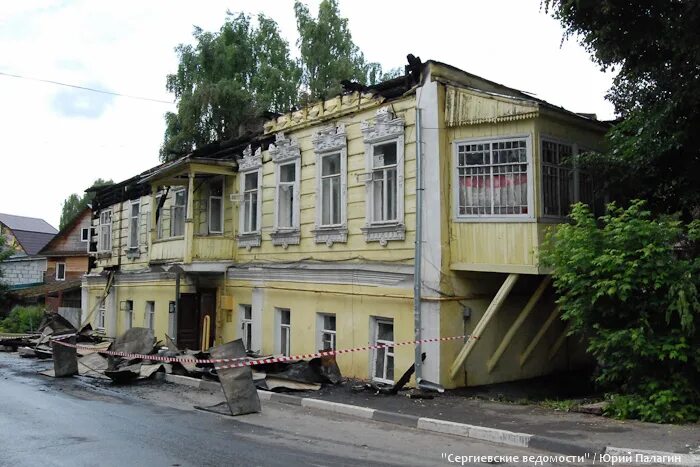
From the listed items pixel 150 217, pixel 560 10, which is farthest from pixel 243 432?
pixel 150 217

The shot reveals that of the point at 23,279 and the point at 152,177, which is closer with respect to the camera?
the point at 152,177

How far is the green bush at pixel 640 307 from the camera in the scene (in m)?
8.12

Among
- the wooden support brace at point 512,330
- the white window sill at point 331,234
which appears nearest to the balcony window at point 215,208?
the white window sill at point 331,234

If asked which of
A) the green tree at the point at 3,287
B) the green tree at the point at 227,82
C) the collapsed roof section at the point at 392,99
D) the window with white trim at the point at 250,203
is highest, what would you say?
the green tree at the point at 227,82

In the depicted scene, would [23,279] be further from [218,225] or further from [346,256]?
[346,256]

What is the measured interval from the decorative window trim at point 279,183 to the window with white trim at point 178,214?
558 centimetres

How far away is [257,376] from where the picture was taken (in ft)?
39.5

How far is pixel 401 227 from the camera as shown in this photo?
12148 mm

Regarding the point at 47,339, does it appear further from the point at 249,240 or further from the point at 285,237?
the point at 285,237

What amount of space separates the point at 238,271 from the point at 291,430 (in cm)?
897

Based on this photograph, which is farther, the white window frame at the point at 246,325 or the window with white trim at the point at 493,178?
the white window frame at the point at 246,325

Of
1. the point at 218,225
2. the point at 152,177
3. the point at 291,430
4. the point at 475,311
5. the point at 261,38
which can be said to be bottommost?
the point at 291,430

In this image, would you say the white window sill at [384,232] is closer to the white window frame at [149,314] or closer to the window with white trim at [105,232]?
the white window frame at [149,314]

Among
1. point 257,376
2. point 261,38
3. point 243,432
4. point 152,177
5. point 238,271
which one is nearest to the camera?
point 243,432
